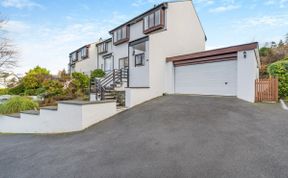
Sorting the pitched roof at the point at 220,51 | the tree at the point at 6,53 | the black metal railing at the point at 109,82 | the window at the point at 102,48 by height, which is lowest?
the black metal railing at the point at 109,82

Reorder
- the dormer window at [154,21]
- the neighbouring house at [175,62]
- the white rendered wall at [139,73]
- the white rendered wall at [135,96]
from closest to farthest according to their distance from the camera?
1. the neighbouring house at [175,62]
2. the white rendered wall at [135,96]
3. the white rendered wall at [139,73]
4. the dormer window at [154,21]

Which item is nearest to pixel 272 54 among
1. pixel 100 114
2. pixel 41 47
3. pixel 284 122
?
pixel 284 122

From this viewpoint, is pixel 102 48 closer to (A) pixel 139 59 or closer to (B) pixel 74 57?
(B) pixel 74 57

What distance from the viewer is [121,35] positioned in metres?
18.3

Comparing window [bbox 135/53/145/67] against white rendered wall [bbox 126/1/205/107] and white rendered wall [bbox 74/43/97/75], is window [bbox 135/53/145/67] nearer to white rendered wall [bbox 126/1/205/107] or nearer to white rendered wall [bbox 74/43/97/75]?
white rendered wall [bbox 126/1/205/107]

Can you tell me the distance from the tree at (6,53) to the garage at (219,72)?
656 inches

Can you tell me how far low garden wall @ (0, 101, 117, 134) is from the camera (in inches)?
313

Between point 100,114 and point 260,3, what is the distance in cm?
1460

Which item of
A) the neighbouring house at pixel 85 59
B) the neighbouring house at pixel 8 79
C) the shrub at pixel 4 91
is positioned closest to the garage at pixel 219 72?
the neighbouring house at pixel 85 59

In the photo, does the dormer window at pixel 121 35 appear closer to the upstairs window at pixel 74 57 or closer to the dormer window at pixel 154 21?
the dormer window at pixel 154 21

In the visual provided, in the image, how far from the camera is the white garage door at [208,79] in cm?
1116

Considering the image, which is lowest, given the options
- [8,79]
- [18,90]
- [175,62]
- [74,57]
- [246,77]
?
[18,90]

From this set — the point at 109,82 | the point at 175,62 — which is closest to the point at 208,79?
the point at 175,62

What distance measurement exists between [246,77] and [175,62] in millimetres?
5305
